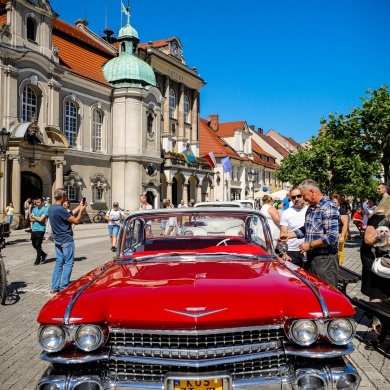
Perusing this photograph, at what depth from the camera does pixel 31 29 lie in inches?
1157

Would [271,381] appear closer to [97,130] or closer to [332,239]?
[332,239]

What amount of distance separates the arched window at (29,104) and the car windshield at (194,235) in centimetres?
2638

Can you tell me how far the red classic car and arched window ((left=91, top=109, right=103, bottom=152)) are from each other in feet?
111

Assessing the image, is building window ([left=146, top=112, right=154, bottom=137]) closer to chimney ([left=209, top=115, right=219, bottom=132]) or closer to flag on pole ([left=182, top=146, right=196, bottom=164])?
flag on pole ([left=182, top=146, right=196, bottom=164])

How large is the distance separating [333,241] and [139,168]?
32970mm

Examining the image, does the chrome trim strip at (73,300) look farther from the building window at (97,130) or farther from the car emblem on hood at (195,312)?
the building window at (97,130)

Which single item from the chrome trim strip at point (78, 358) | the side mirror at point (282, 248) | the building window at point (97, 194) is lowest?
the chrome trim strip at point (78, 358)

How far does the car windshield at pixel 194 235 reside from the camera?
4.48 metres

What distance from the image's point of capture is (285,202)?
53.5 feet

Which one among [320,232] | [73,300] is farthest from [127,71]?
[73,300]

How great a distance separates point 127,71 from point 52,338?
3675 cm

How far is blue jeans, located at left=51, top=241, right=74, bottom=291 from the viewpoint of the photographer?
27.7ft

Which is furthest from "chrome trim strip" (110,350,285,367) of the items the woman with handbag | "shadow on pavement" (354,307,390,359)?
"shadow on pavement" (354,307,390,359)

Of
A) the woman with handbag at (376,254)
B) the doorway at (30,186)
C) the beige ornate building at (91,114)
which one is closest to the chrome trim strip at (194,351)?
the woman with handbag at (376,254)
